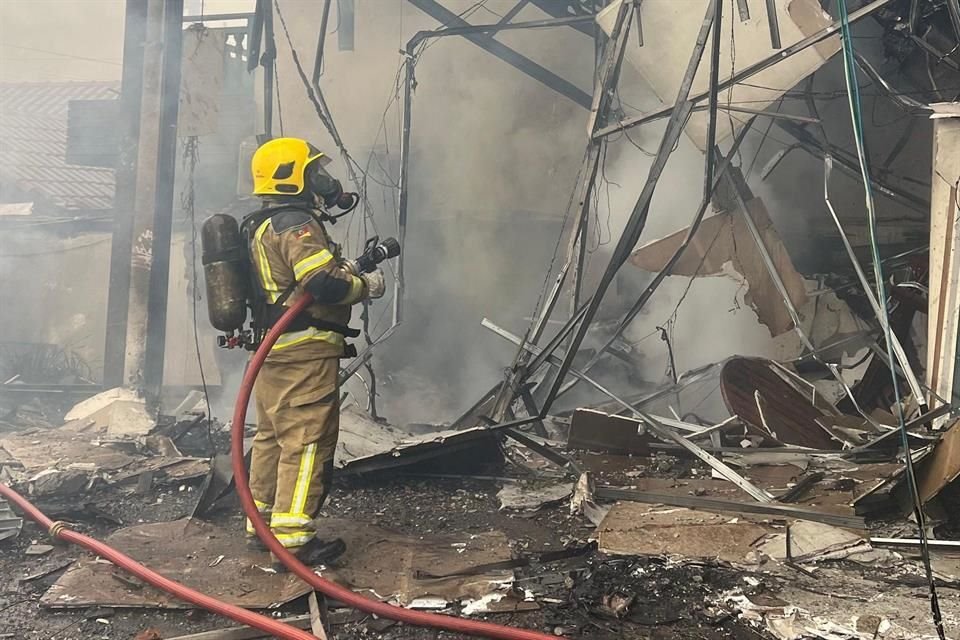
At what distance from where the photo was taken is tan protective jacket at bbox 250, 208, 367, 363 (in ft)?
12.4

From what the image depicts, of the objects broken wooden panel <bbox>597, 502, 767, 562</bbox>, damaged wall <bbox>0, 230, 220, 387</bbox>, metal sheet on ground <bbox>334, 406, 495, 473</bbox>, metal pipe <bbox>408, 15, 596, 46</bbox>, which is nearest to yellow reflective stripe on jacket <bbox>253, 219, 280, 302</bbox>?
metal sheet on ground <bbox>334, 406, 495, 473</bbox>

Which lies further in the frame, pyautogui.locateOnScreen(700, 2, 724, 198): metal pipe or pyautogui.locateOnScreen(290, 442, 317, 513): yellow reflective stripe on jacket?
pyautogui.locateOnScreen(700, 2, 724, 198): metal pipe

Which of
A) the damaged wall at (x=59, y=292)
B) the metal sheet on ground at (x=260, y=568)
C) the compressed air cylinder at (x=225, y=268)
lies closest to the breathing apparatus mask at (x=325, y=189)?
the compressed air cylinder at (x=225, y=268)

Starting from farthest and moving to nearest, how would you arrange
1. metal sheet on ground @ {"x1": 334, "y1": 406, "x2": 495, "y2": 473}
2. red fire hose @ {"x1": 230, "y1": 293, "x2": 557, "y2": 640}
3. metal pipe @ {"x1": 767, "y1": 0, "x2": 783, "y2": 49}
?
metal pipe @ {"x1": 767, "y1": 0, "x2": 783, "y2": 49}, metal sheet on ground @ {"x1": 334, "y1": 406, "x2": 495, "y2": 473}, red fire hose @ {"x1": 230, "y1": 293, "x2": 557, "y2": 640}

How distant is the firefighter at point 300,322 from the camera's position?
3.77 metres

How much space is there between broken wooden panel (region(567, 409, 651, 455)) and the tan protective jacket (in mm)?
2393

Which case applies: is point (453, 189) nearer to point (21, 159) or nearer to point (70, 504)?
point (70, 504)

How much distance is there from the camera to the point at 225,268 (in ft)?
13.0

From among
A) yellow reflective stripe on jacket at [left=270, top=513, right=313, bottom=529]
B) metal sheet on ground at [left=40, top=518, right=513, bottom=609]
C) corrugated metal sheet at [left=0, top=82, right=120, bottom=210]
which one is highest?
corrugated metal sheet at [left=0, top=82, right=120, bottom=210]

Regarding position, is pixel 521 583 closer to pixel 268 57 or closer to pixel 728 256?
pixel 728 256

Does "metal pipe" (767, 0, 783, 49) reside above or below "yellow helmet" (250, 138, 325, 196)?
above

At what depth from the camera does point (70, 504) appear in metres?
4.93

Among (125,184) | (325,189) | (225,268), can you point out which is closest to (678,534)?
(325,189)

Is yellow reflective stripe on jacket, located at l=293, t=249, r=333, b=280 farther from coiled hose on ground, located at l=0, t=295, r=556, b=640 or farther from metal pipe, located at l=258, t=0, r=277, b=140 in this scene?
metal pipe, located at l=258, t=0, r=277, b=140
